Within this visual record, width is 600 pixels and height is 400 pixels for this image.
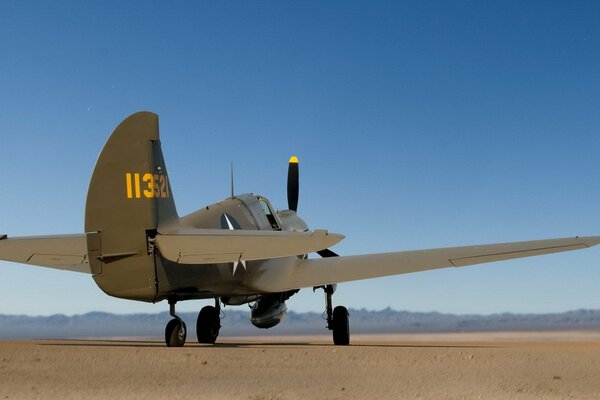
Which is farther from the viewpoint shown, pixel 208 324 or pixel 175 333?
pixel 208 324

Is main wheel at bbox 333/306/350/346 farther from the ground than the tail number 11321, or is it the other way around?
the tail number 11321

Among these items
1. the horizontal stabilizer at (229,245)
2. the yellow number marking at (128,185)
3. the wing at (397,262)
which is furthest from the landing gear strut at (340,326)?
the yellow number marking at (128,185)

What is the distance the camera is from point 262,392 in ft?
24.2

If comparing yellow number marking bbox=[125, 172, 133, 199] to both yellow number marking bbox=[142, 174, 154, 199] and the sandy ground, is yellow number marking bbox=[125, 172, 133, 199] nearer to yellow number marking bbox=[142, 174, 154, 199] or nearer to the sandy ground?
yellow number marking bbox=[142, 174, 154, 199]

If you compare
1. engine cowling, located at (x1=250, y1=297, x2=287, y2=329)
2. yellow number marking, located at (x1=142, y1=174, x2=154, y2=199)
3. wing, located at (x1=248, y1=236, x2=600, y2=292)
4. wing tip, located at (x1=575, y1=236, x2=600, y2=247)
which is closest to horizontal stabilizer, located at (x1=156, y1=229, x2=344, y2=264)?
yellow number marking, located at (x1=142, y1=174, x2=154, y2=199)

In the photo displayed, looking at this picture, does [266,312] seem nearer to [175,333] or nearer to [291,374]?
[175,333]

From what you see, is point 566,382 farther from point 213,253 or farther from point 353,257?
point 353,257

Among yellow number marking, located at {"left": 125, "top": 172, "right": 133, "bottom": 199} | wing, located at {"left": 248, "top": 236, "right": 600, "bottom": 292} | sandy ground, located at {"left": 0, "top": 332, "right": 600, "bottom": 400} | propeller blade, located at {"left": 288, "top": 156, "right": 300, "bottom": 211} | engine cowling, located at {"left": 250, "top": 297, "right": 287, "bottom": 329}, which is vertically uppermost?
propeller blade, located at {"left": 288, "top": 156, "right": 300, "bottom": 211}

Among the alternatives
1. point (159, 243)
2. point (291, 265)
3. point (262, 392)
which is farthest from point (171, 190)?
point (262, 392)

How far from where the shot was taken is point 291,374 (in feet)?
28.6

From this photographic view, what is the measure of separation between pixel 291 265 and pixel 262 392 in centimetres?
Result: 922

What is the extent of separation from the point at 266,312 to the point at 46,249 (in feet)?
19.4

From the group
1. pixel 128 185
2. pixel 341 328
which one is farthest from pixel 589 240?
pixel 128 185

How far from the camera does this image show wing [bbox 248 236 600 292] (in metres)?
14.7
